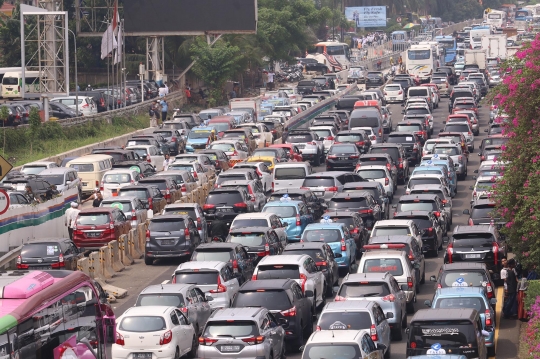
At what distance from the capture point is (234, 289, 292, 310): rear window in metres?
22.5

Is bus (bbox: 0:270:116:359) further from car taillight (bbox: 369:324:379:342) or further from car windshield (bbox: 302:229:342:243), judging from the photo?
car windshield (bbox: 302:229:342:243)

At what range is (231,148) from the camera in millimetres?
49844

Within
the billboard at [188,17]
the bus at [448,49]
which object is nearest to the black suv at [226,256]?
the billboard at [188,17]

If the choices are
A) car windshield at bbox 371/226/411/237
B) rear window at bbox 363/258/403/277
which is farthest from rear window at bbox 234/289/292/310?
car windshield at bbox 371/226/411/237

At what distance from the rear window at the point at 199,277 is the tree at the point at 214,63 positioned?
49392 millimetres

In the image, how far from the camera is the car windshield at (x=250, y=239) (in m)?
Result: 29.8

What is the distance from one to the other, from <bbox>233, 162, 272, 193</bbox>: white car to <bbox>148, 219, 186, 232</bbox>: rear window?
9.99m

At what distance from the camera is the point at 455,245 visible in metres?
28.3

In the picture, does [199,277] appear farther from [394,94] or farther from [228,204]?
[394,94]

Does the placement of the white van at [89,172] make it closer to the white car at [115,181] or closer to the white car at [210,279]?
the white car at [115,181]

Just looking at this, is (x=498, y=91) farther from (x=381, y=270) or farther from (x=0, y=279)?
(x=0, y=279)

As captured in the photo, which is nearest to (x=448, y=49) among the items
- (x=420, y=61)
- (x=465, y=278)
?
(x=420, y=61)

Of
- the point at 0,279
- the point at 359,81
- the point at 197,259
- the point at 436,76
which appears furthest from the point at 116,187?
the point at 359,81

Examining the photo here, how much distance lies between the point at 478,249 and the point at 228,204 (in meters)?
9.84
